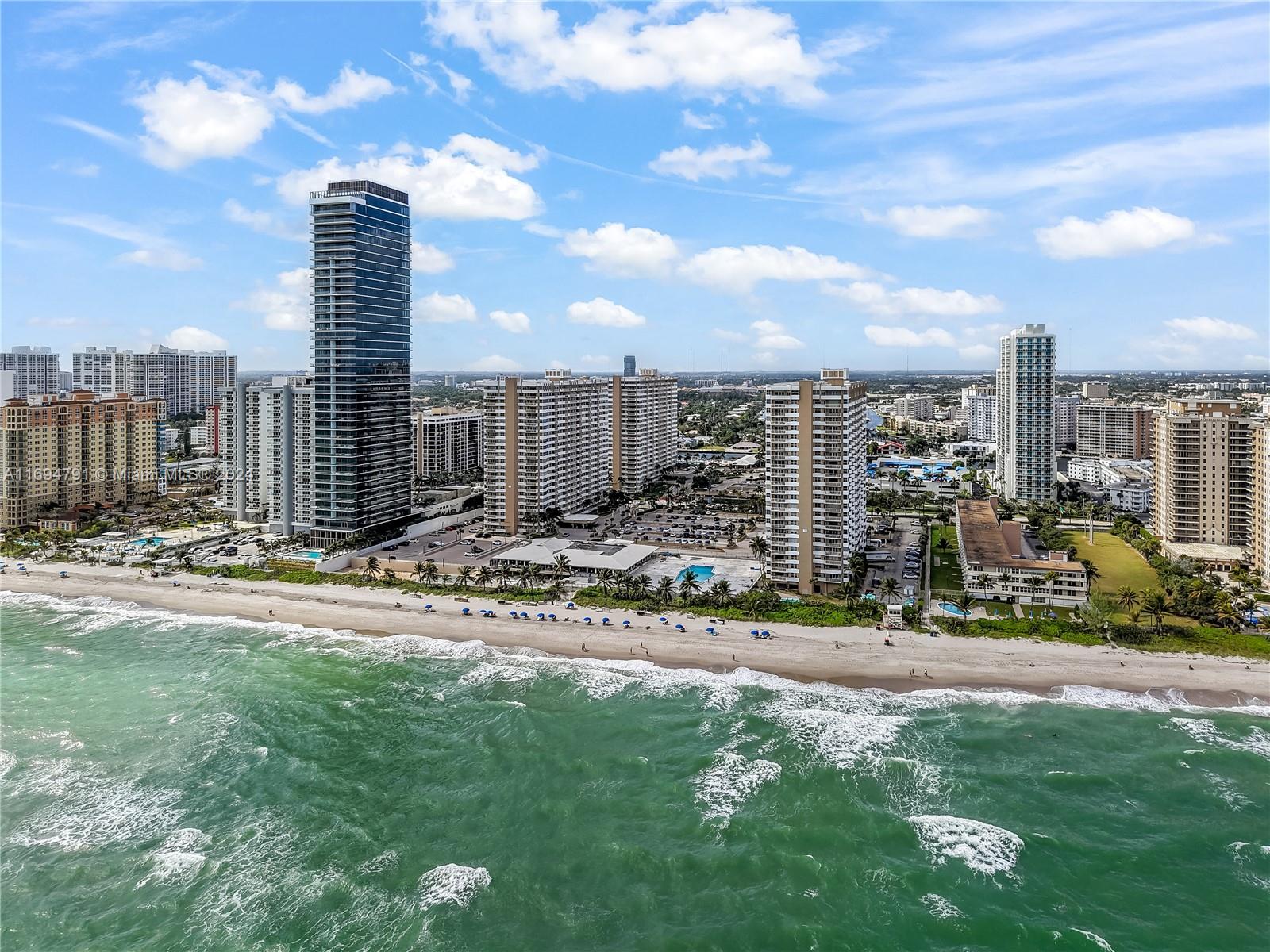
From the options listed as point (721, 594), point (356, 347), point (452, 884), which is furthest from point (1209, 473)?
point (356, 347)

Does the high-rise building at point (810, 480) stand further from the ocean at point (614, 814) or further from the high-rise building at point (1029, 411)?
the high-rise building at point (1029, 411)

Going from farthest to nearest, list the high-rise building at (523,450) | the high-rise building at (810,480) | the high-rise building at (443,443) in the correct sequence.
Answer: the high-rise building at (443,443) < the high-rise building at (523,450) < the high-rise building at (810,480)

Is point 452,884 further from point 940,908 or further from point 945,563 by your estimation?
point 945,563

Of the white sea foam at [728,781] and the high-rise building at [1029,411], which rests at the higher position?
the high-rise building at [1029,411]

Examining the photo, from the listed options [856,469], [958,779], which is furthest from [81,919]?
[856,469]

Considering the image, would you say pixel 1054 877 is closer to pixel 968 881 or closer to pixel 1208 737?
pixel 968 881

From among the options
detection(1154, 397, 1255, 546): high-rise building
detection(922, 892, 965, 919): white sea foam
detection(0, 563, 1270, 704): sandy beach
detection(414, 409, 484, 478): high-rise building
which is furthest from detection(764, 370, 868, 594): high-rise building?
detection(414, 409, 484, 478): high-rise building

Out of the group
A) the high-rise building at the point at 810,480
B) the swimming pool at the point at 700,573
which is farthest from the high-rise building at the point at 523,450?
the high-rise building at the point at 810,480
